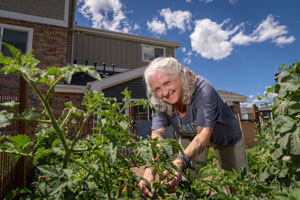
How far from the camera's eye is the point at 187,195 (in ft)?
3.17

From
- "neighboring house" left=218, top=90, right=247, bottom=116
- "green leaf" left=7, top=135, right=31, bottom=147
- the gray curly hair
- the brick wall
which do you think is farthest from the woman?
"neighboring house" left=218, top=90, right=247, bottom=116

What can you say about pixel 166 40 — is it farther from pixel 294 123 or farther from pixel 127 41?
pixel 294 123

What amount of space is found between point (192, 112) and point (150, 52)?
13.5 metres

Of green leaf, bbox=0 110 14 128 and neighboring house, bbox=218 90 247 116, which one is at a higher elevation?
neighboring house, bbox=218 90 247 116

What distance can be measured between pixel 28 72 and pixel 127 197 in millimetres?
681

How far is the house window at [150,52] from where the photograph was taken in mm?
14725

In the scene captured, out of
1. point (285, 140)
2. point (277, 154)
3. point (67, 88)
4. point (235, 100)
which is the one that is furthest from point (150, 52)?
point (285, 140)

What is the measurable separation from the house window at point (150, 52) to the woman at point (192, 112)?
12.9 meters

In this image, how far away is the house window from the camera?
48.3 ft

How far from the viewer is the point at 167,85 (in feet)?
5.78

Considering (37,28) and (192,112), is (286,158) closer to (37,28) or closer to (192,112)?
(192,112)

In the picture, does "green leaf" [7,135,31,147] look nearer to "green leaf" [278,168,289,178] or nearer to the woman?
→ the woman

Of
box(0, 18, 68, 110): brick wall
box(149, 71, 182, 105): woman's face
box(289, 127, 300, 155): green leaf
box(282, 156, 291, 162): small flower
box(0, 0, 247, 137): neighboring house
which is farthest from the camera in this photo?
box(0, 18, 68, 110): brick wall

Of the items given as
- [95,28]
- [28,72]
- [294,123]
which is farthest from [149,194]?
[95,28]
